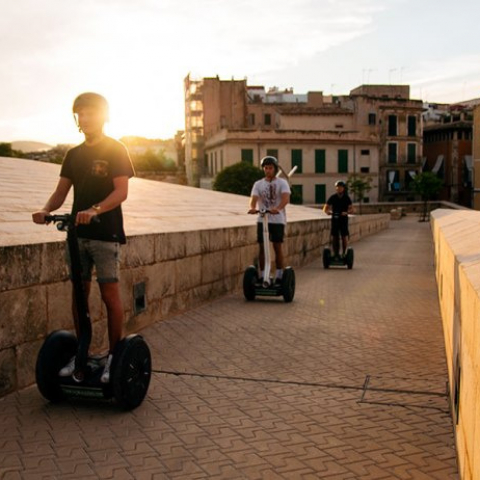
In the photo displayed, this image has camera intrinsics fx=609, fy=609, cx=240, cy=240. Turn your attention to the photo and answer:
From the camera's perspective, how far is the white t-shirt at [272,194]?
7746 mm

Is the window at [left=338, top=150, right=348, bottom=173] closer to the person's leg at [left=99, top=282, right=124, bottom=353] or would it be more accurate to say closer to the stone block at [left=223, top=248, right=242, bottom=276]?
the stone block at [left=223, top=248, right=242, bottom=276]

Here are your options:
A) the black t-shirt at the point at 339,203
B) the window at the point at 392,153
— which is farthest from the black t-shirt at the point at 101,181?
the window at the point at 392,153

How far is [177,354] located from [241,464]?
219 cm

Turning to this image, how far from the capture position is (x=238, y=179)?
48312 mm

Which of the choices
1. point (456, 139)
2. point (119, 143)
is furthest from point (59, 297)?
point (456, 139)

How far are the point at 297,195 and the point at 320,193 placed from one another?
634 cm

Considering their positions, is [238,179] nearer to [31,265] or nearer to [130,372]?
[31,265]

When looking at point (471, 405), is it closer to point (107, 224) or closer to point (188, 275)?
point (107, 224)

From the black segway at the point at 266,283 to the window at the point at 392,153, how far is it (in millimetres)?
58991

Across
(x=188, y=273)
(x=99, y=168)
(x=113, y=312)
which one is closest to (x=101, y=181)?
(x=99, y=168)

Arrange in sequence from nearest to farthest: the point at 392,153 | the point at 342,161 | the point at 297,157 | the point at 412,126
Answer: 1. the point at 297,157
2. the point at 342,161
3. the point at 392,153
4. the point at 412,126

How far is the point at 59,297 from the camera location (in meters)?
4.57

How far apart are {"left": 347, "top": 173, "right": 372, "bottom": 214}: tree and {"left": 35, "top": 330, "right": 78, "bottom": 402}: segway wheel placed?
177 ft

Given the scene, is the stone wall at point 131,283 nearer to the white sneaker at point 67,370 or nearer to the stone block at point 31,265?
the stone block at point 31,265
